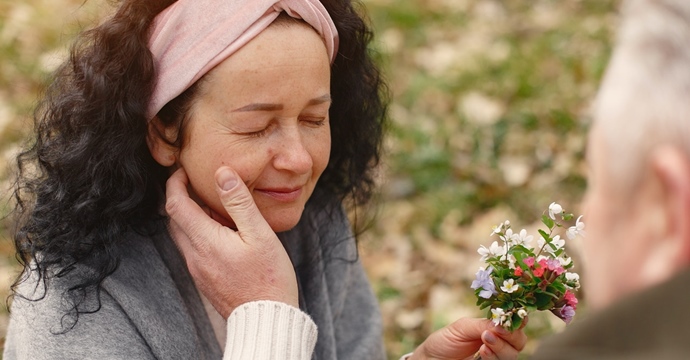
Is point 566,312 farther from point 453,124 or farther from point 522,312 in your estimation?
point 453,124

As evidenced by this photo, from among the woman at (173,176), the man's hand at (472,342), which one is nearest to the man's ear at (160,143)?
the woman at (173,176)

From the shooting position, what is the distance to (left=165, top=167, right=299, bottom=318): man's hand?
2.15 m

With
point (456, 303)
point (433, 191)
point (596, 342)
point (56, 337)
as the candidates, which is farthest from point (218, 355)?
point (433, 191)

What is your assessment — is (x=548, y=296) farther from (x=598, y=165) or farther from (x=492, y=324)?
(x=598, y=165)

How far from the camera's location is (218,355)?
243cm

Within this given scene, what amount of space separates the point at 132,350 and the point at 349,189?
0.89 meters

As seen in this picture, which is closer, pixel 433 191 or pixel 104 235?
pixel 104 235

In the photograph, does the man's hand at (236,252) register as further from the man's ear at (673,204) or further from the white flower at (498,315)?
the man's ear at (673,204)

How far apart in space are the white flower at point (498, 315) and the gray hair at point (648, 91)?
781 mm

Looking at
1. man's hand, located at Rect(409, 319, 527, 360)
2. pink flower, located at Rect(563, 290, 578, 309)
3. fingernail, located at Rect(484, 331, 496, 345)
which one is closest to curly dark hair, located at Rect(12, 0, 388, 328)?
man's hand, located at Rect(409, 319, 527, 360)

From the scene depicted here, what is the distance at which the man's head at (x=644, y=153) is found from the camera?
1.21 metres

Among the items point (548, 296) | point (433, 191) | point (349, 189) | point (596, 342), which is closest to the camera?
point (596, 342)

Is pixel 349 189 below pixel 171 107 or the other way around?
the other way around

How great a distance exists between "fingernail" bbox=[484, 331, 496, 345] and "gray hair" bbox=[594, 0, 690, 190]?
911 mm
